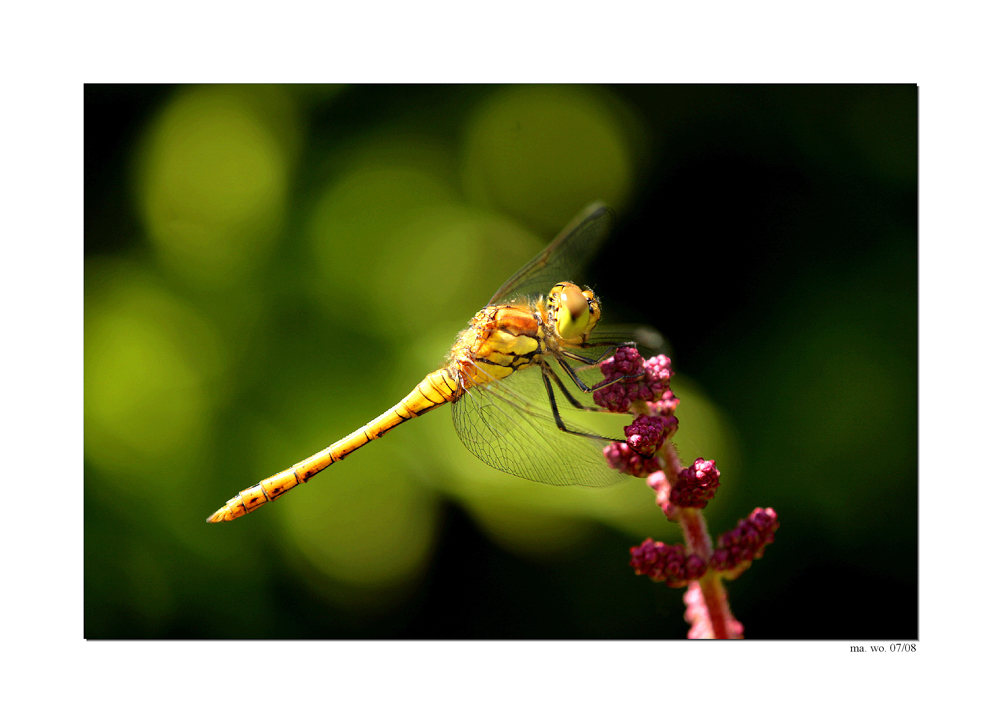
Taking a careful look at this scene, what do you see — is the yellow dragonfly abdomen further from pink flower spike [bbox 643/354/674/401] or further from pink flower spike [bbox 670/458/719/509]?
pink flower spike [bbox 670/458/719/509]

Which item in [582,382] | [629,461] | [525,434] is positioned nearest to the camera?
[629,461]

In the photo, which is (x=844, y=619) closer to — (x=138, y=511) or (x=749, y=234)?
(x=749, y=234)

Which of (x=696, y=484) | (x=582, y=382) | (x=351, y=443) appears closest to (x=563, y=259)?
(x=582, y=382)

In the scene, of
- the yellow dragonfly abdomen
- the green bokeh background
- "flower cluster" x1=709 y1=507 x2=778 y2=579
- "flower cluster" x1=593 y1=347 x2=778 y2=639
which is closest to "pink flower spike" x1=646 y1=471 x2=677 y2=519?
"flower cluster" x1=593 y1=347 x2=778 y2=639

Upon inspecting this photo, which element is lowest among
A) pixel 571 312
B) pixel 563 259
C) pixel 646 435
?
pixel 646 435

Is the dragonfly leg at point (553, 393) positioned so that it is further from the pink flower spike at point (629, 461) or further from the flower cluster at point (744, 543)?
the flower cluster at point (744, 543)

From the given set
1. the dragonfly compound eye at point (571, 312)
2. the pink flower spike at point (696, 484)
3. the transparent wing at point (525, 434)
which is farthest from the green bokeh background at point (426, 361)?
the pink flower spike at point (696, 484)

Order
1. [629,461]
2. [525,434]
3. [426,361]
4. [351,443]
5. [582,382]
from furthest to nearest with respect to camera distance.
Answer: [426,361] < [351,443] < [525,434] < [582,382] < [629,461]

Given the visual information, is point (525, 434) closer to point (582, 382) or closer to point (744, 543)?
point (582, 382)
